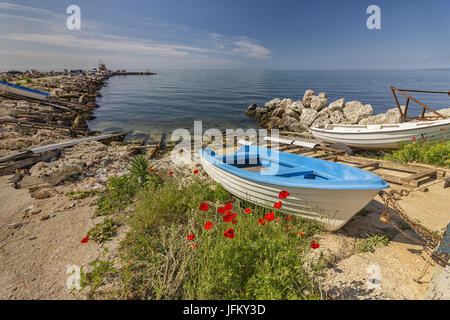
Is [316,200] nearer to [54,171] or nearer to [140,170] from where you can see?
[140,170]

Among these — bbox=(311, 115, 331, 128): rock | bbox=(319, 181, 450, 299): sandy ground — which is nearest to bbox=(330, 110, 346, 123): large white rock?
bbox=(311, 115, 331, 128): rock

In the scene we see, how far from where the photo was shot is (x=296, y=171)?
4.84 meters

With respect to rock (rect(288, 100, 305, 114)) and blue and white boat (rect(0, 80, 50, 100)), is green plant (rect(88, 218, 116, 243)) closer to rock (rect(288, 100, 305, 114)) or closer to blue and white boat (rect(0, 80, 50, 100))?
rock (rect(288, 100, 305, 114))

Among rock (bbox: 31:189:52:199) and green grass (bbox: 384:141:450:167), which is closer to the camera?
rock (bbox: 31:189:52:199)

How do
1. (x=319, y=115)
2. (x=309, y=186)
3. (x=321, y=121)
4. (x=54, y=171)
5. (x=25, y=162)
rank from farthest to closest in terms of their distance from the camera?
(x=319, y=115) → (x=321, y=121) → (x=25, y=162) → (x=54, y=171) → (x=309, y=186)

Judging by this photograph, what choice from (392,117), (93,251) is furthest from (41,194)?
(392,117)

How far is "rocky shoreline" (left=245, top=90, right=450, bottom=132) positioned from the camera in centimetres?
1479

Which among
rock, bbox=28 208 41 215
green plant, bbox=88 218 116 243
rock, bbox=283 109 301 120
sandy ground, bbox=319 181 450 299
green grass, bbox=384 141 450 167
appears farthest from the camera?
rock, bbox=283 109 301 120

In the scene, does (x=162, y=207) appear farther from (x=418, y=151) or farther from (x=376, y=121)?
(x=376, y=121)

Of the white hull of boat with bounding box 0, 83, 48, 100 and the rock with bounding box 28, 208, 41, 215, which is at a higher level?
the white hull of boat with bounding box 0, 83, 48, 100

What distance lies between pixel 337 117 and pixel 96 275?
61.2ft

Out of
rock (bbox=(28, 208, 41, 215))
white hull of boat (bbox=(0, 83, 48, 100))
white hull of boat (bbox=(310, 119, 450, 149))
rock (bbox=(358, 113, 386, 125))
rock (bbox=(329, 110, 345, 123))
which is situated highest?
white hull of boat (bbox=(0, 83, 48, 100))

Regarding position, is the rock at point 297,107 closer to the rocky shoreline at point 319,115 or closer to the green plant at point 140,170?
the rocky shoreline at point 319,115

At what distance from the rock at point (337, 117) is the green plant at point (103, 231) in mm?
17558
